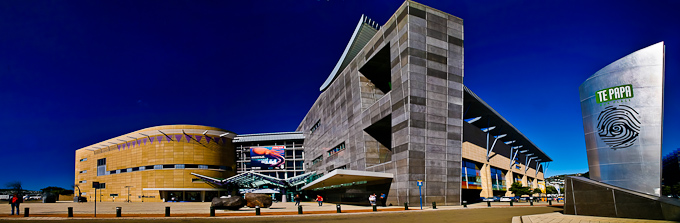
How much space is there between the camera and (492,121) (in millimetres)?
67438

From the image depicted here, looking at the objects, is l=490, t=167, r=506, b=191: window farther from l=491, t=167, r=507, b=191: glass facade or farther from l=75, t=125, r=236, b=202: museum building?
l=75, t=125, r=236, b=202: museum building

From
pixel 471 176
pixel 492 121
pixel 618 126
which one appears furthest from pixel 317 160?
pixel 618 126

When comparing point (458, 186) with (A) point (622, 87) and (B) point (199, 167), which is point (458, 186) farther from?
(B) point (199, 167)

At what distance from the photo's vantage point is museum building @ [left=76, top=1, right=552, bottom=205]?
37969 mm

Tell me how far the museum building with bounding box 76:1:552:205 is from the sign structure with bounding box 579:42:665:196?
16.2m

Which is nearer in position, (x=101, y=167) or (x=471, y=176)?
(x=471, y=176)

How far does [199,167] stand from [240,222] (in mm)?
75995

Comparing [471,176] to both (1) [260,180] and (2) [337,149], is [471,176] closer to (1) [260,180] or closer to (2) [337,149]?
(2) [337,149]

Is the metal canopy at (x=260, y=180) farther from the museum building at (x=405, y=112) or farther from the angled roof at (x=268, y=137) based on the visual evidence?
the angled roof at (x=268, y=137)

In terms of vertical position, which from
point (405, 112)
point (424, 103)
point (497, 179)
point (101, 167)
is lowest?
point (497, 179)

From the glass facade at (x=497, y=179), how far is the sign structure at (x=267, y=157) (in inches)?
1919

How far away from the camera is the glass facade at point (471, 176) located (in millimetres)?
55062

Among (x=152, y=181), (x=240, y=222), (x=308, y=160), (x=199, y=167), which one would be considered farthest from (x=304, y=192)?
(x=240, y=222)

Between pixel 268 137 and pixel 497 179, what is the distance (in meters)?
58.2
